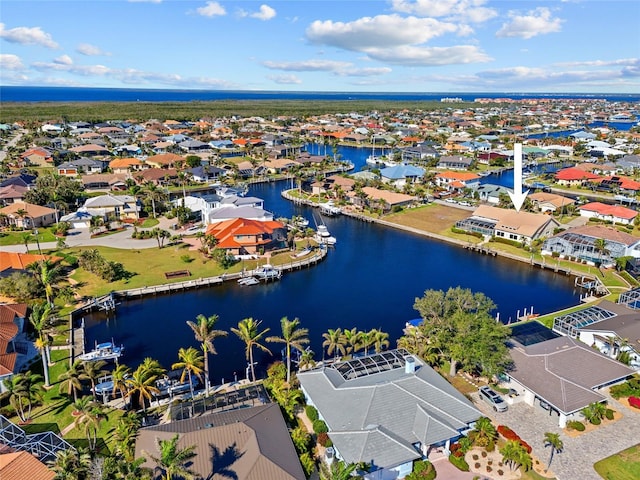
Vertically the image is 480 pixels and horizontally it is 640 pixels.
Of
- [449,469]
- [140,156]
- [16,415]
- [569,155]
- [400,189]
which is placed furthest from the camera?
[569,155]

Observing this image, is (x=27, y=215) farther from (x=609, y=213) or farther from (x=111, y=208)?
(x=609, y=213)

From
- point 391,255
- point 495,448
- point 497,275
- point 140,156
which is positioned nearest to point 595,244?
point 497,275

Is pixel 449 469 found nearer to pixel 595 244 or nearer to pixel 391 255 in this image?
pixel 391 255

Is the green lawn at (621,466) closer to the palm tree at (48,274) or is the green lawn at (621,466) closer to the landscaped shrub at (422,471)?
the landscaped shrub at (422,471)

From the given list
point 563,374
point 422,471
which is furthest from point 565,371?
point 422,471

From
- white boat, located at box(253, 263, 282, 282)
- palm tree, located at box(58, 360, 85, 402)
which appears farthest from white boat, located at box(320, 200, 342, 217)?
palm tree, located at box(58, 360, 85, 402)

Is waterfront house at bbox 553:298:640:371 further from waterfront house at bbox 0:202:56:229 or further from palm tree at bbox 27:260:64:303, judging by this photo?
waterfront house at bbox 0:202:56:229
